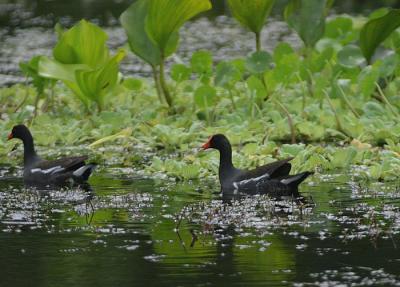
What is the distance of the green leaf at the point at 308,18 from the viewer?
544 inches

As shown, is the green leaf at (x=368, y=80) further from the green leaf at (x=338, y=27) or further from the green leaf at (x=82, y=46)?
the green leaf at (x=82, y=46)

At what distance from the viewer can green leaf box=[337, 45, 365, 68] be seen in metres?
13.5

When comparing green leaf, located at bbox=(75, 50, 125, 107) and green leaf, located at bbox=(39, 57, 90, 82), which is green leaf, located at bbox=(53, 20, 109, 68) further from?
green leaf, located at bbox=(75, 50, 125, 107)

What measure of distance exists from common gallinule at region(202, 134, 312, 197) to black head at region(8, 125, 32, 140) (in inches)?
85.8

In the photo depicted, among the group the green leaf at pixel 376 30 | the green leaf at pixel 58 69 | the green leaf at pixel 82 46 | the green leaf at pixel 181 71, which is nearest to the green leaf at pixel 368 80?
the green leaf at pixel 376 30

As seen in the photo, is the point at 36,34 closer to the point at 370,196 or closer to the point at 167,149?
the point at 167,149

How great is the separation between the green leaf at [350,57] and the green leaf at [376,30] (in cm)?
13

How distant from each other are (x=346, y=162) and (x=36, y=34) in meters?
10.9

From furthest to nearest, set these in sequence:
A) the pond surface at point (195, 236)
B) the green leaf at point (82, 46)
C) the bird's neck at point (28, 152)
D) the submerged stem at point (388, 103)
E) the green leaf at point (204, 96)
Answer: the green leaf at point (204, 96) < the green leaf at point (82, 46) < the submerged stem at point (388, 103) < the bird's neck at point (28, 152) < the pond surface at point (195, 236)

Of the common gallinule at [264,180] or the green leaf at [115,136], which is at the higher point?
the common gallinule at [264,180]

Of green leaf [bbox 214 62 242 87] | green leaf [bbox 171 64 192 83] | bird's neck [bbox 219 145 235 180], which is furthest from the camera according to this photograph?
green leaf [bbox 171 64 192 83]

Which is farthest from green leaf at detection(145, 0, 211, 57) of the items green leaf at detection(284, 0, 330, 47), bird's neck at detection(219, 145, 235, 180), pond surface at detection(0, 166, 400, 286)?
pond surface at detection(0, 166, 400, 286)

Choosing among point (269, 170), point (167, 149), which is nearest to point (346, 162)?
point (269, 170)

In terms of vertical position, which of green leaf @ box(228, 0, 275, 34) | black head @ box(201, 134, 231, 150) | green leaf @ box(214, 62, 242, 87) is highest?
green leaf @ box(228, 0, 275, 34)
